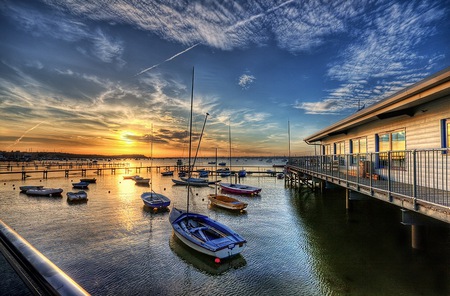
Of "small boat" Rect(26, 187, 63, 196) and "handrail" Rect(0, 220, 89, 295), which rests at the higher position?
"handrail" Rect(0, 220, 89, 295)

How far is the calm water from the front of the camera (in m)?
9.91

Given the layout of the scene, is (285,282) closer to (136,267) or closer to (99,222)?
(136,267)

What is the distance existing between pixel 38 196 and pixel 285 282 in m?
35.2

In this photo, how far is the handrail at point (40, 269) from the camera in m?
1.44

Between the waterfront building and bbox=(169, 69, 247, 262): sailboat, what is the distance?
709 centimetres

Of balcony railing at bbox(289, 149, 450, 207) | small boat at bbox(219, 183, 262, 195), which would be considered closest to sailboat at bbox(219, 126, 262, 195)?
small boat at bbox(219, 183, 262, 195)

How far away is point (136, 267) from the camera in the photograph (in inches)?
466

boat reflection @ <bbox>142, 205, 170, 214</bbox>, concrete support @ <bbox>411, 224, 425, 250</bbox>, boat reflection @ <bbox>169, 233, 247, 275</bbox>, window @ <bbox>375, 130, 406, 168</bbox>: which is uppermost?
window @ <bbox>375, 130, 406, 168</bbox>

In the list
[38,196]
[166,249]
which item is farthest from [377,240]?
[38,196]

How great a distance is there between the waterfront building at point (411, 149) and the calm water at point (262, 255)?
2.69 meters

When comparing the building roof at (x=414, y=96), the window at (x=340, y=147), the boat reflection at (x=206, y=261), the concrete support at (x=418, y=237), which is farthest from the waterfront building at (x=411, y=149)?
the boat reflection at (x=206, y=261)

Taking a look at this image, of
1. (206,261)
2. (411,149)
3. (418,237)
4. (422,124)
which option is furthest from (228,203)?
(422,124)

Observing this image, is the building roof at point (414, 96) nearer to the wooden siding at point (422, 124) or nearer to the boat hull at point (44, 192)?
the wooden siding at point (422, 124)

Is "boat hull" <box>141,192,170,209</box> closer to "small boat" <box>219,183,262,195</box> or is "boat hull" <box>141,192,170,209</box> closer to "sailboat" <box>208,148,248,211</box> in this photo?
"sailboat" <box>208,148,248,211</box>
